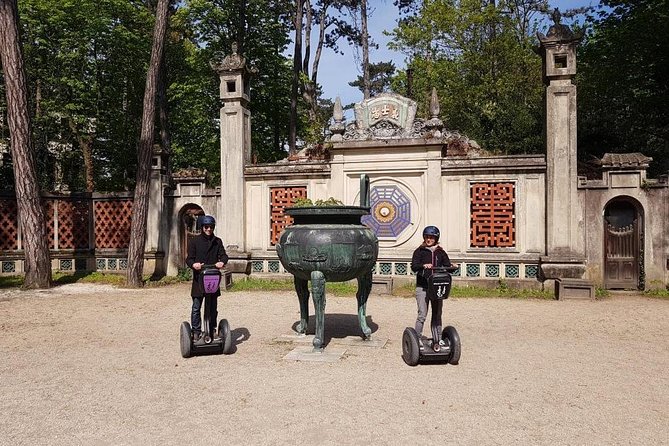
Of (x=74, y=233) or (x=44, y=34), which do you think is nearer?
(x=74, y=233)

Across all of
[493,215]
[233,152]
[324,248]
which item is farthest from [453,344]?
[233,152]

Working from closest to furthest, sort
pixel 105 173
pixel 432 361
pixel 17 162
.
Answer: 1. pixel 432 361
2. pixel 17 162
3. pixel 105 173

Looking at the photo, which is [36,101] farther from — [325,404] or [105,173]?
[325,404]

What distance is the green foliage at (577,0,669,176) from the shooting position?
607 inches

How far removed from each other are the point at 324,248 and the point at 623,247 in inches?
323

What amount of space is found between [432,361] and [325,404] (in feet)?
5.32

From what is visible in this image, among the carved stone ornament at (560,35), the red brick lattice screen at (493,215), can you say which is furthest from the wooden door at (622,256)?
the carved stone ornament at (560,35)

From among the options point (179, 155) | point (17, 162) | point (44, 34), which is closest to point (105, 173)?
point (179, 155)

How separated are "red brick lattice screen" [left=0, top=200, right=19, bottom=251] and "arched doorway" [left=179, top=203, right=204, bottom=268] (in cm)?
441

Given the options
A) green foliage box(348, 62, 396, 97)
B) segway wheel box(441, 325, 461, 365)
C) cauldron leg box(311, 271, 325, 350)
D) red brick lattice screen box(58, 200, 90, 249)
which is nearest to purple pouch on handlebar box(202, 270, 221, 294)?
cauldron leg box(311, 271, 325, 350)

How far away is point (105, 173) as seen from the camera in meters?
23.2

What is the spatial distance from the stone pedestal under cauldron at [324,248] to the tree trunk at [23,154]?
8163mm

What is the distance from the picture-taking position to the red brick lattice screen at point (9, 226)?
1345 cm

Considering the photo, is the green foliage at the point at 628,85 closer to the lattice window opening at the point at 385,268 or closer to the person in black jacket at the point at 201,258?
the lattice window opening at the point at 385,268
